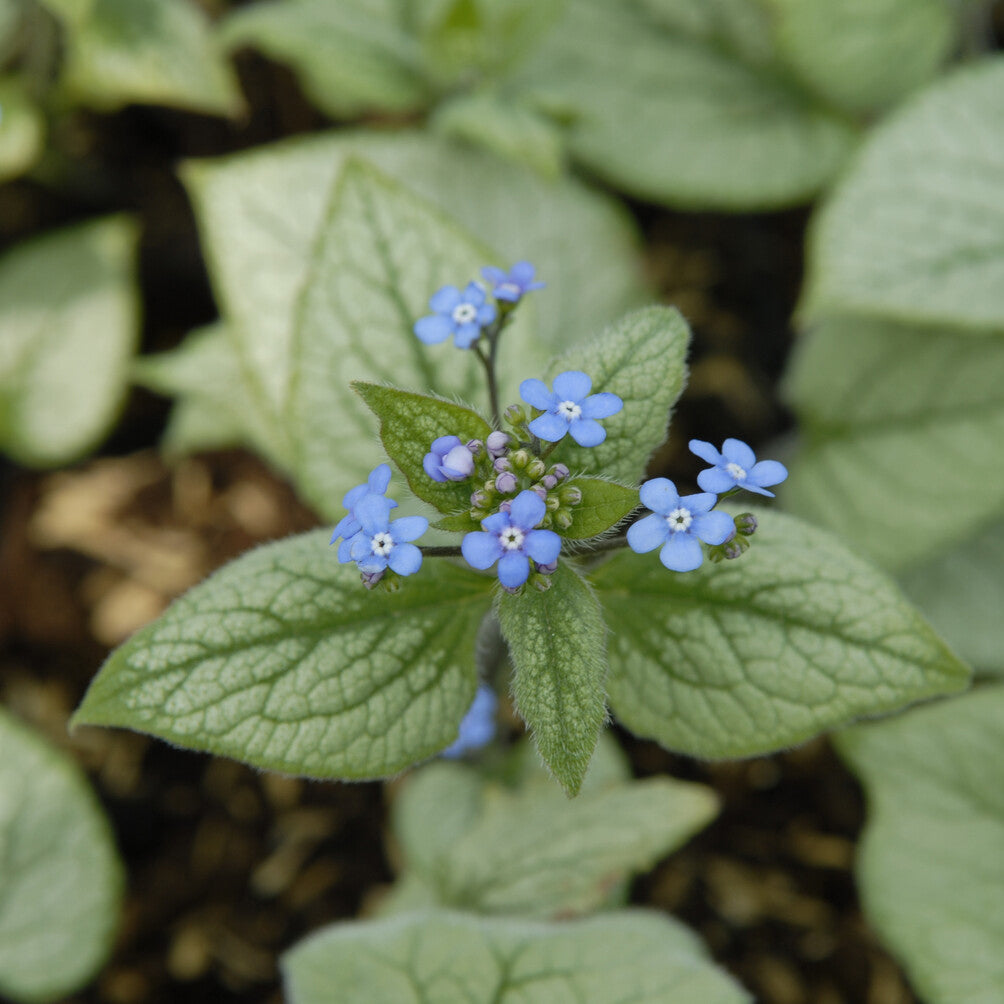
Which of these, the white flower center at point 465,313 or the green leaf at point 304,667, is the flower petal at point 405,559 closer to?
the green leaf at point 304,667

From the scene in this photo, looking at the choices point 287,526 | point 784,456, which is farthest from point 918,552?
point 287,526

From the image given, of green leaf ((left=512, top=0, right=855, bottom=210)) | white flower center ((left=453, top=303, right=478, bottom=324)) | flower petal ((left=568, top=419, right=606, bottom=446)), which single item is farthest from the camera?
green leaf ((left=512, top=0, right=855, bottom=210))

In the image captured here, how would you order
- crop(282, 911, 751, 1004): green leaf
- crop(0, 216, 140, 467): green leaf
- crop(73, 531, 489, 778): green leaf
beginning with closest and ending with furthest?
crop(73, 531, 489, 778): green leaf → crop(282, 911, 751, 1004): green leaf → crop(0, 216, 140, 467): green leaf

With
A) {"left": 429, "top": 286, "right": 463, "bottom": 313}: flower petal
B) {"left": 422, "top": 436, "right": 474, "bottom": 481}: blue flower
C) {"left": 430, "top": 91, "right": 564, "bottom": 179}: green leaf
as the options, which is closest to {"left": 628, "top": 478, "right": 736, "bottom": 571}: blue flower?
{"left": 422, "top": 436, "right": 474, "bottom": 481}: blue flower

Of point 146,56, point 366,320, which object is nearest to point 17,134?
point 146,56

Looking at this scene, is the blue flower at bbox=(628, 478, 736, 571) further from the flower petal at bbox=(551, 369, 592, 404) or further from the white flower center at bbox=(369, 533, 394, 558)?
the white flower center at bbox=(369, 533, 394, 558)

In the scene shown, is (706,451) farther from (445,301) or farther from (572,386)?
(445,301)
